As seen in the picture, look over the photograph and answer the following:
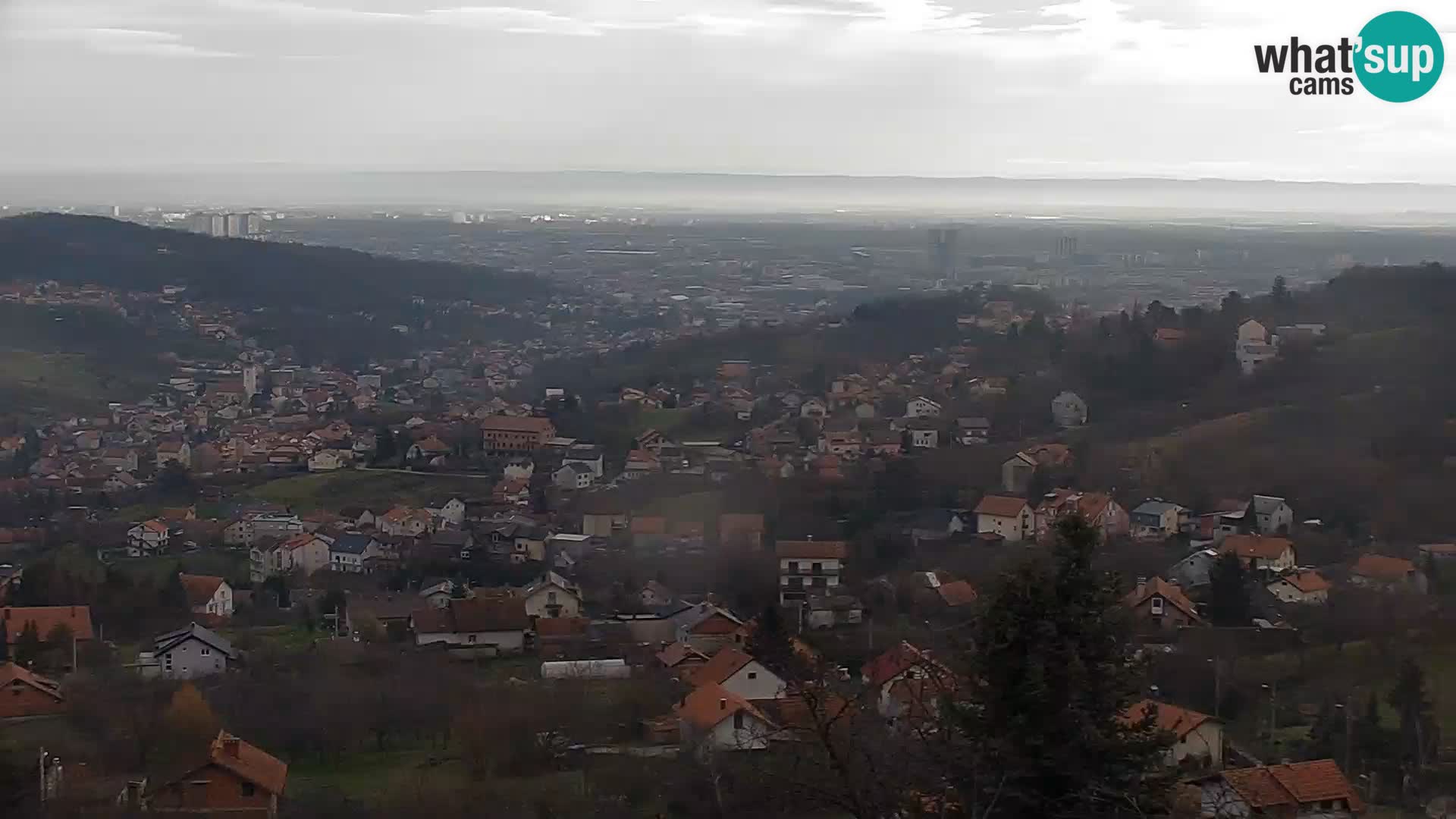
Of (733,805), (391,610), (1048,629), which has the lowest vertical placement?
(391,610)

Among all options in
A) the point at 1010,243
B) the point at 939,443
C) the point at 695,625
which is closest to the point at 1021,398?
the point at 939,443

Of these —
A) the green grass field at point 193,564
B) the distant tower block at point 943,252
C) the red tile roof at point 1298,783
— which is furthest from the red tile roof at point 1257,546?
the distant tower block at point 943,252

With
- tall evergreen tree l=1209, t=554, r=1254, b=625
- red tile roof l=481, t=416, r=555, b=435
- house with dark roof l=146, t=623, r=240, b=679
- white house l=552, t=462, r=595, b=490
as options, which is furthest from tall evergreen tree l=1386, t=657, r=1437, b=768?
red tile roof l=481, t=416, r=555, b=435

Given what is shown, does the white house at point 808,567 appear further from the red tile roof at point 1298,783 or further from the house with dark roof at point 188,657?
the red tile roof at point 1298,783

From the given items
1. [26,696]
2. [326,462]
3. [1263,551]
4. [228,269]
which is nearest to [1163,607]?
[1263,551]

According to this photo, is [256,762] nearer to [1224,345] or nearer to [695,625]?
[695,625]

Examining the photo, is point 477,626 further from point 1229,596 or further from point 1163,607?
point 1229,596
